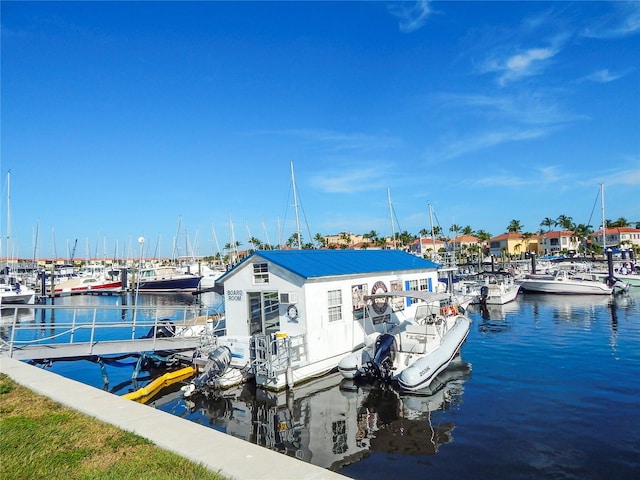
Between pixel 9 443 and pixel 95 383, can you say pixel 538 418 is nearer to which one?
pixel 9 443

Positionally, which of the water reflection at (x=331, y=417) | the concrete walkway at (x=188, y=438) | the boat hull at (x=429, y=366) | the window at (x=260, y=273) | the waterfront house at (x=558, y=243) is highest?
the waterfront house at (x=558, y=243)

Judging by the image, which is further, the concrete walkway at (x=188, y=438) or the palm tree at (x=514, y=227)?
the palm tree at (x=514, y=227)

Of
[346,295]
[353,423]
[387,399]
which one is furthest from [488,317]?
[353,423]

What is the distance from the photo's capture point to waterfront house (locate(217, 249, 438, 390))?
1574 cm

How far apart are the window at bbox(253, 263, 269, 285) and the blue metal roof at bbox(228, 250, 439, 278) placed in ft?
1.47

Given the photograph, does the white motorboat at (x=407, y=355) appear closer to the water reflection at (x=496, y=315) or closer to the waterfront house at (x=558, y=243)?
the water reflection at (x=496, y=315)

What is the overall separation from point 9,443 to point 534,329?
90.7 feet

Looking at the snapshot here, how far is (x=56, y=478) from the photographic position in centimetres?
593

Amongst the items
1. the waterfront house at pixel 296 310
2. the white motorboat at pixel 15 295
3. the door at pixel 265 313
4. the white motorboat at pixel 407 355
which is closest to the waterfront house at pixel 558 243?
the white motorboat at pixel 407 355

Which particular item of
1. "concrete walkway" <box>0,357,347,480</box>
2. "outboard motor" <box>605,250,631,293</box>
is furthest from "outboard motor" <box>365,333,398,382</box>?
"outboard motor" <box>605,250,631,293</box>

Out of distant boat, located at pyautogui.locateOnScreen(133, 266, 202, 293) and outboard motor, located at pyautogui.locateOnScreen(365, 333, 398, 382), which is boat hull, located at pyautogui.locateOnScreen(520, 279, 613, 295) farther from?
distant boat, located at pyautogui.locateOnScreen(133, 266, 202, 293)

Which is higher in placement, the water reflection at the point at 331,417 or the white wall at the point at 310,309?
the white wall at the point at 310,309

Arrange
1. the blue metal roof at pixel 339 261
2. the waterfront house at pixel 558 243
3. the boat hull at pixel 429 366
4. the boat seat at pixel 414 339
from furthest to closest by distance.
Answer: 1. the waterfront house at pixel 558 243
2. the blue metal roof at pixel 339 261
3. the boat seat at pixel 414 339
4. the boat hull at pixel 429 366

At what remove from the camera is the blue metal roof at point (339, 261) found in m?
17.4
